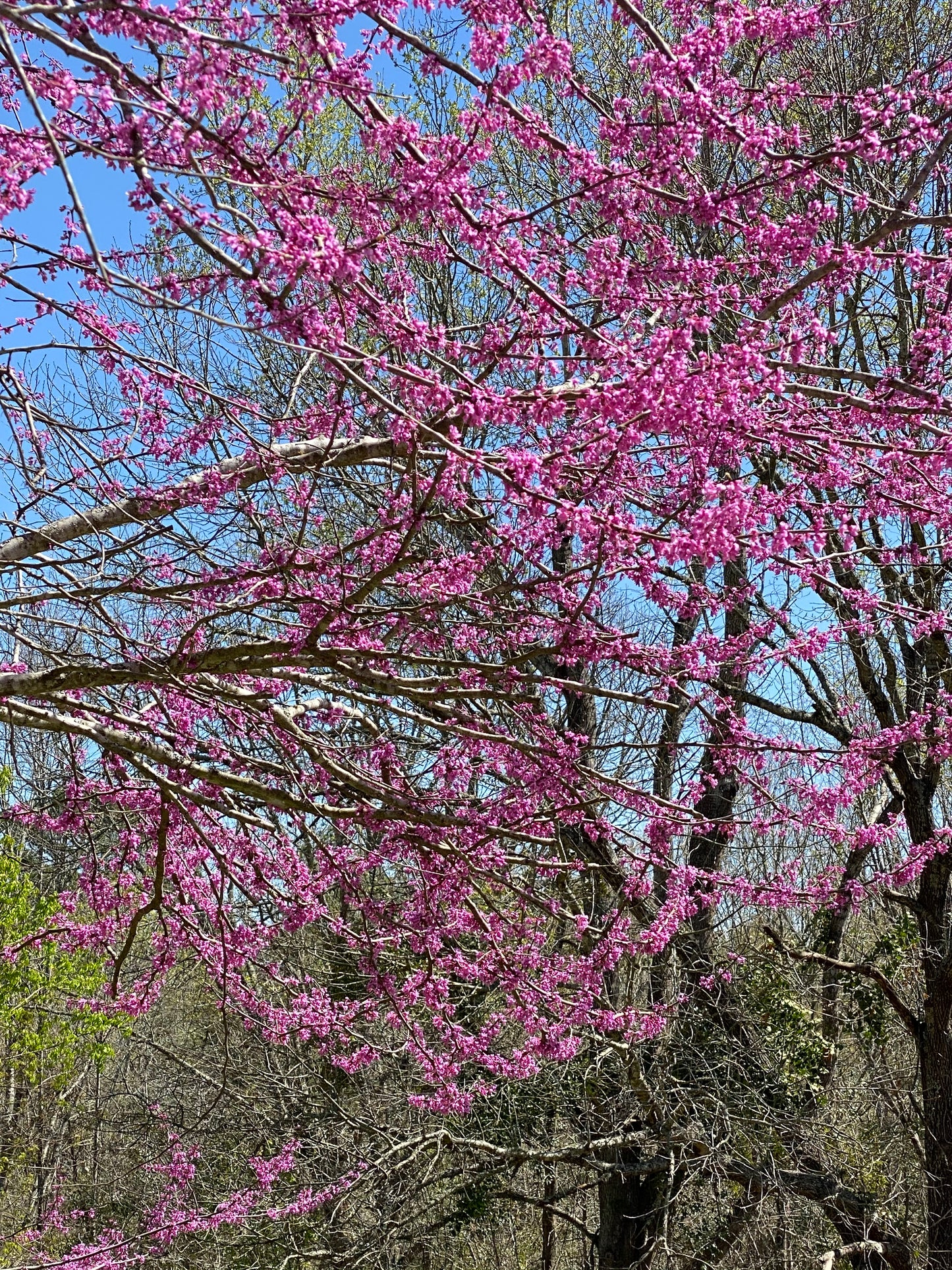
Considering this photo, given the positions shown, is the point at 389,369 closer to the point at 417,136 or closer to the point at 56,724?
the point at 417,136

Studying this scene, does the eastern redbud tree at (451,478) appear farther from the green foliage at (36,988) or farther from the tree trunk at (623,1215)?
the green foliage at (36,988)

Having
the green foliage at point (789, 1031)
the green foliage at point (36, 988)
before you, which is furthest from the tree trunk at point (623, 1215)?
the green foliage at point (36, 988)

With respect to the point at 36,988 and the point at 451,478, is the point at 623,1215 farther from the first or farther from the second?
the point at 451,478

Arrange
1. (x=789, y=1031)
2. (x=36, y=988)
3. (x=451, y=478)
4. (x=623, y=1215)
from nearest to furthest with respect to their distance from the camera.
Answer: (x=451, y=478), (x=789, y=1031), (x=623, y=1215), (x=36, y=988)

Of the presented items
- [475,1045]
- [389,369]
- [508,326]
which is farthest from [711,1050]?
[389,369]

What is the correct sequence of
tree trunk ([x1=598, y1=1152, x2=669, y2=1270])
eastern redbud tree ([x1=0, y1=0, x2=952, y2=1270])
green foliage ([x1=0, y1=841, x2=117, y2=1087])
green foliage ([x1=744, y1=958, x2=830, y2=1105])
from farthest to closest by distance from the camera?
green foliage ([x1=0, y1=841, x2=117, y2=1087]), tree trunk ([x1=598, y1=1152, x2=669, y2=1270]), green foliage ([x1=744, y1=958, x2=830, y2=1105]), eastern redbud tree ([x1=0, y1=0, x2=952, y2=1270])

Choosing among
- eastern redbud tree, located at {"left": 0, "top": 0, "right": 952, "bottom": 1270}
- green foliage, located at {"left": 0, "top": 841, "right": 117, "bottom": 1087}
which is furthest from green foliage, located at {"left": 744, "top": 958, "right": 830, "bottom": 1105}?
green foliage, located at {"left": 0, "top": 841, "right": 117, "bottom": 1087}

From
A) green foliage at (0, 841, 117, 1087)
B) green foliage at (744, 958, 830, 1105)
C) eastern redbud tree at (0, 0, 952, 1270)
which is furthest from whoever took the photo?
green foliage at (0, 841, 117, 1087)

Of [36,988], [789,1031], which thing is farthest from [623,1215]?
[36,988]

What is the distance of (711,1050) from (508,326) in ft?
23.1

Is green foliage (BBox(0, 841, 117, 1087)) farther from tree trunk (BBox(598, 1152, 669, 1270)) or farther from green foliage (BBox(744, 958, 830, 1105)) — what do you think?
green foliage (BBox(744, 958, 830, 1105))

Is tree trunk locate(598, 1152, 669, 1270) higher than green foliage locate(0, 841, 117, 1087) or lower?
lower

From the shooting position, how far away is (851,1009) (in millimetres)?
11250

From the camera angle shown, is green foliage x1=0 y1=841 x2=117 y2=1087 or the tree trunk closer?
the tree trunk
